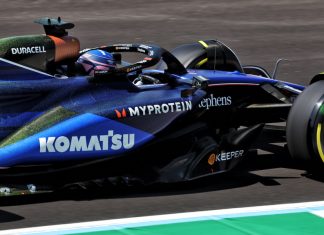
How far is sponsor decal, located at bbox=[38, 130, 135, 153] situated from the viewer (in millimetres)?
7910

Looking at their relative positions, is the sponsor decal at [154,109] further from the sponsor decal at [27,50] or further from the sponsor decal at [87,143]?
the sponsor decal at [27,50]

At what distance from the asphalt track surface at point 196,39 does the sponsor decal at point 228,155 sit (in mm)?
220

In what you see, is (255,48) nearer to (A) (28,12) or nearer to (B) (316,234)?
(A) (28,12)

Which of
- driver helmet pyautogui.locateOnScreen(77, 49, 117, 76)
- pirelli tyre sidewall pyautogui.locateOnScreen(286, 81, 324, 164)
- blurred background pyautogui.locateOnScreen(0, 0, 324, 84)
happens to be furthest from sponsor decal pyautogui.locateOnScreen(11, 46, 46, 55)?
blurred background pyautogui.locateOnScreen(0, 0, 324, 84)

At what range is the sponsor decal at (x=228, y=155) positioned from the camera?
8657 millimetres

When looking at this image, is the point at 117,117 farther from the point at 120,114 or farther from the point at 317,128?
the point at 317,128

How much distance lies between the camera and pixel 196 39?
19797mm

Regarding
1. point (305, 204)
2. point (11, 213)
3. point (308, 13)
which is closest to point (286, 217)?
point (305, 204)

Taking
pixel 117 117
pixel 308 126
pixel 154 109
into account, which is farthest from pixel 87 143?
pixel 308 126

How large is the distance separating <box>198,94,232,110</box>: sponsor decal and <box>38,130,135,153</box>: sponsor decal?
841 mm

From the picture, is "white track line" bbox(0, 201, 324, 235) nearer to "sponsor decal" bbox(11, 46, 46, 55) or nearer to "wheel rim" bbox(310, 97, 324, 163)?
"wheel rim" bbox(310, 97, 324, 163)

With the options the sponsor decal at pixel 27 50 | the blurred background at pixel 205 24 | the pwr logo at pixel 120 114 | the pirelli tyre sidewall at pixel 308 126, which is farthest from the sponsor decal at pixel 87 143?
the blurred background at pixel 205 24

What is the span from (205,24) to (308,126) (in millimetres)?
13722

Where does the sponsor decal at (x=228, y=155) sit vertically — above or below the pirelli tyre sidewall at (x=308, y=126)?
below
